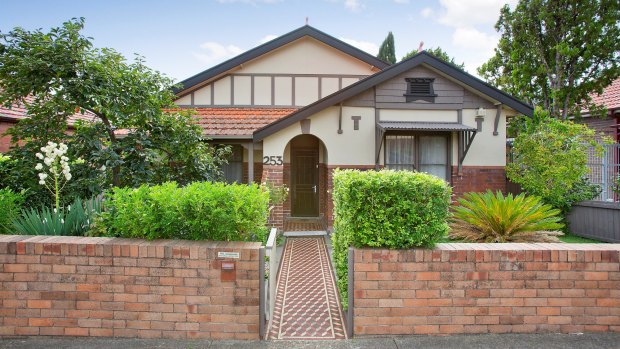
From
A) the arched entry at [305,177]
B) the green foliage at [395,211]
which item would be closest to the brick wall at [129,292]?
the green foliage at [395,211]

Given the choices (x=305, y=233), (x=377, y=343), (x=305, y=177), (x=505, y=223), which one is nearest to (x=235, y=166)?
(x=305, y=177)

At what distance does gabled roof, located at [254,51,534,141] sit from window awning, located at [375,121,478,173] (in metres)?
1.02

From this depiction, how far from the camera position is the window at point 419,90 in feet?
35.2

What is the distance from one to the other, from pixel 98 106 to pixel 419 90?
7.52 meters

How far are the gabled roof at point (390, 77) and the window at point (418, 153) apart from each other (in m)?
1.47

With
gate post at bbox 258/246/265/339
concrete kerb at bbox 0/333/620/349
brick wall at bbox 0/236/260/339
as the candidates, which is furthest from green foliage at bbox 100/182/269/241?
concrete kerb at bbox 0/333/620/349

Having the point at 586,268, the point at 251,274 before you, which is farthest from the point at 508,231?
the point at 251,274

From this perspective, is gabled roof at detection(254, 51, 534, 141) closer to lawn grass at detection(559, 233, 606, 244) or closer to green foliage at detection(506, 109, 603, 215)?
green foliage at detection(506, 109, 603, 215)

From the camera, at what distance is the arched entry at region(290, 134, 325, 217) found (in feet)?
43.9

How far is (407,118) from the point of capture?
35.4 ft

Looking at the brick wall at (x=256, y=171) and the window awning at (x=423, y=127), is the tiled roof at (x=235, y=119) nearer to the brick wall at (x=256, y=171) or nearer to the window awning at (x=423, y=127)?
the brick wall at (x=256, y=171)

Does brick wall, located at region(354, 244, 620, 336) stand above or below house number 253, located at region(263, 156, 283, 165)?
below

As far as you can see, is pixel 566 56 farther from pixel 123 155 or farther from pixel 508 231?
pixel 123 155

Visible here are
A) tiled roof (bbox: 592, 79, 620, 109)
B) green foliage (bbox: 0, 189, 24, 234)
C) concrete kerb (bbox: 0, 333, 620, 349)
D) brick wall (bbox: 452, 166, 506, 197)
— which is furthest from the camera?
tiled roof (bbox: 592, 79, 620, 109)
